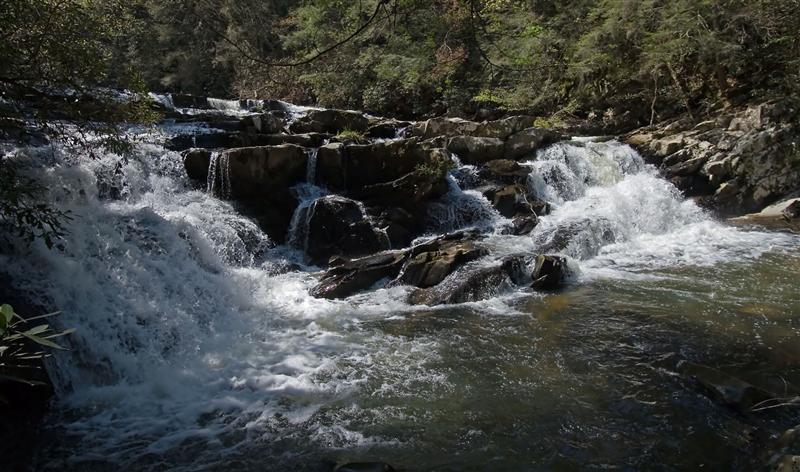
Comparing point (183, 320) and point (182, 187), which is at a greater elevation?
point (182, 187)

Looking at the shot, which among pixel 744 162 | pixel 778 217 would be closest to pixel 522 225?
pixel 744 162

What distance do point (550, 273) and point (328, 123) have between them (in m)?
8.58

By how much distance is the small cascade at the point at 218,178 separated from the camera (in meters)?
10.1

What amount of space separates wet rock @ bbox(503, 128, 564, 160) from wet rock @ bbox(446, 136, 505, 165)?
0.39 meters

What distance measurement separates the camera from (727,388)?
471 cm

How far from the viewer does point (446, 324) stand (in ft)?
22.6

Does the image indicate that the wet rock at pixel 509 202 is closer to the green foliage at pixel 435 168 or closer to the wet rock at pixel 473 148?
the green foliage at pixel 435 168

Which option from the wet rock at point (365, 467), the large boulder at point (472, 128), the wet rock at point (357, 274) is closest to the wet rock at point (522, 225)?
the wet rock at point (357, 274)

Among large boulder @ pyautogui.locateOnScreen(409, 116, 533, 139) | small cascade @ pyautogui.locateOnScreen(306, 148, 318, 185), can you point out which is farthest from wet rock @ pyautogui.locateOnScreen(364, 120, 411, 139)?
small cascade @ pyautogui.locateOnScreen(306, 148, 318, 185)

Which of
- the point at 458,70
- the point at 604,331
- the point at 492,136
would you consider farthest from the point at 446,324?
the point at 458,70

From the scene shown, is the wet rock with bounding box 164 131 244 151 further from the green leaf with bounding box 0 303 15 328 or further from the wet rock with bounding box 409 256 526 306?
the green leaf with bounding box 0 303 15 328

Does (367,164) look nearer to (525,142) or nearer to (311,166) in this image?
(311,166)

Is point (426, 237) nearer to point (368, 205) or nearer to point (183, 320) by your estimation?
point (368, 205)

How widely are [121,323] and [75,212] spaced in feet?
6.64
